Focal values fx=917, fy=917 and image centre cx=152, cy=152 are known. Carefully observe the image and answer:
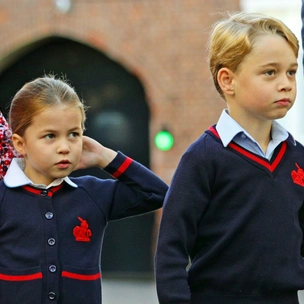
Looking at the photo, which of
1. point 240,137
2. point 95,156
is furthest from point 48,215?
point 240,137

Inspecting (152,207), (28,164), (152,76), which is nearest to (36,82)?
(28,164)

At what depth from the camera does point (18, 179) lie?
3170 millimetres

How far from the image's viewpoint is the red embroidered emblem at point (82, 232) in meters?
3.18

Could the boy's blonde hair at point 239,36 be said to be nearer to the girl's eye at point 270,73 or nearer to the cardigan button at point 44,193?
the girl's eye at point 270,73

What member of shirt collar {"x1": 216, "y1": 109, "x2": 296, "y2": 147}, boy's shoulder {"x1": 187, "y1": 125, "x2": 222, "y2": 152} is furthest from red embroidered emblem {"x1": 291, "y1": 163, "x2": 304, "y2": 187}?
boy's shoulder {"x1": 187, "y1": 125, "x2": 222, "y2": 152}

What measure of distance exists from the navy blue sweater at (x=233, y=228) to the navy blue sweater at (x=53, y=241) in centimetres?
34

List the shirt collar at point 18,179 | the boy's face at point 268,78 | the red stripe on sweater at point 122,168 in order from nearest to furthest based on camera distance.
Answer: the boy's face at point 268,78, the shirt collar at point 18,179, the red stripe on sweater at point 122,168

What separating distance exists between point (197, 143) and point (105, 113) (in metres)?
7.73

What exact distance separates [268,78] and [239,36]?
18 centimetres

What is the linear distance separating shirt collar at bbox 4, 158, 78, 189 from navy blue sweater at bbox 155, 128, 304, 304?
43cm

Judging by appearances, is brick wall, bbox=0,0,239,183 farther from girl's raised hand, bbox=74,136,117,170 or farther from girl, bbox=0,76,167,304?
girl, bbox=0,76,167,304

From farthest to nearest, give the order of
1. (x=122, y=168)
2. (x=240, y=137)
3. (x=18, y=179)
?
1. (x=122, y=168)
2. (x=18, y=179)
3. (x=240, y=137)

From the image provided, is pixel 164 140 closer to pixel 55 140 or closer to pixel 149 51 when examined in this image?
pixel 149 51

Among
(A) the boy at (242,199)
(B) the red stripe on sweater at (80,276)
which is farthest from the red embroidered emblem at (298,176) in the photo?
(B) the red stripe on sweater at (80,276)
